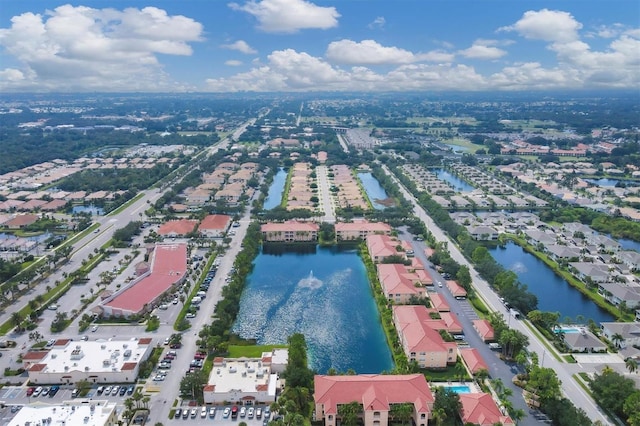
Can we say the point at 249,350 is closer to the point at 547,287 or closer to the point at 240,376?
the point at 240,376

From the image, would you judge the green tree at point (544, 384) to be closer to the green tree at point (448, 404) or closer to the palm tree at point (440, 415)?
the green tree at point (448, 404)

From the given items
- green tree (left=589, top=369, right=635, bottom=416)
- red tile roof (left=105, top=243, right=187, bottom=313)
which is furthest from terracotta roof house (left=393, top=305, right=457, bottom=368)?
red tile roof (left=105, top=243, right=187, bottom=313)

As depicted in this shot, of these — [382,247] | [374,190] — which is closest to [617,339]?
[382,247]

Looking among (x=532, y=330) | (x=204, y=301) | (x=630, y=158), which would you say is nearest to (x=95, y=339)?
(x=204, y=301)

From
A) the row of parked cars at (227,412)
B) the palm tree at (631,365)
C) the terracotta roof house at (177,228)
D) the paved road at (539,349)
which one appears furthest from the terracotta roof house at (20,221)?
the palm tree at (631,365)

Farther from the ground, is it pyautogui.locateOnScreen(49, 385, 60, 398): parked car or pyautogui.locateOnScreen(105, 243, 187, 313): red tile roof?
pyautogui.locateOnScreen(105, 243, 187, 313): red tile roof

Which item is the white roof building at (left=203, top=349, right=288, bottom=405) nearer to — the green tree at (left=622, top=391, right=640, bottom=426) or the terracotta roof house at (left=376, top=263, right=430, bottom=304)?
the terracotta roof house at (left=376, top=263, right=430, bottom=304)
